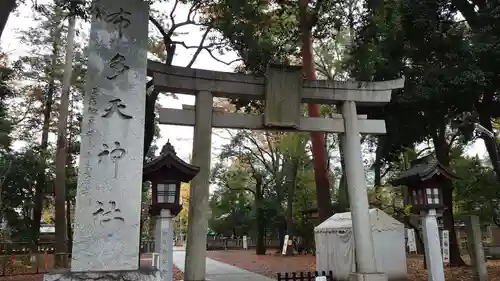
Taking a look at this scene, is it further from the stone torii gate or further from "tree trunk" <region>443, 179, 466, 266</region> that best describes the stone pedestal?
"tree trunk" <region>443, 179, 466, 266</region>

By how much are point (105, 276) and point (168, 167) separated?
10.5 ft

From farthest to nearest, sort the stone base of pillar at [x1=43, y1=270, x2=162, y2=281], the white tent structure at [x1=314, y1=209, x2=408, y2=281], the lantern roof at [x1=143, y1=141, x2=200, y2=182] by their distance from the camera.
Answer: the white tent structure at [x1=314, y1=209, x2=408, y2=281] < the lantern roof at [x1=143, y1=141, x2=200, y2=182] < the stone base of pillar at [x1=43, y1=270, x2=162, y2=281]

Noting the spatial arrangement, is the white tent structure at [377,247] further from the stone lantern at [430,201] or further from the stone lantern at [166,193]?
the stone lantern at [166,193]

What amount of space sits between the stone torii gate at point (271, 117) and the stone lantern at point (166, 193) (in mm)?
1201

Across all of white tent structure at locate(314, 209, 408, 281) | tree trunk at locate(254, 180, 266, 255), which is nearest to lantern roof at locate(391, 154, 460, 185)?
white tent structure at locate(314, 209, 408, 281)

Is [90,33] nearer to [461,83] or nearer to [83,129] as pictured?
[83,129]

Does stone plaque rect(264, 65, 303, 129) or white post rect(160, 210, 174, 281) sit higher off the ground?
stone plaque rect(264, 65, 303, 129)

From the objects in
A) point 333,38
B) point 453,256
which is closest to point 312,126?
point 333,38

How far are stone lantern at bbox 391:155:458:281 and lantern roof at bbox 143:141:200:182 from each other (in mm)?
5159

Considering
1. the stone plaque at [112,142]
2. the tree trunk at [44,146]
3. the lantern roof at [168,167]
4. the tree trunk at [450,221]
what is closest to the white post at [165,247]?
the lantern roof at [168,167]

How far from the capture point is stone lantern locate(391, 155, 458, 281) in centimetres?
859

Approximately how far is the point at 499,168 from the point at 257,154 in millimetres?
18004

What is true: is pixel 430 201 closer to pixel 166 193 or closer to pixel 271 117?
pixel 271 117

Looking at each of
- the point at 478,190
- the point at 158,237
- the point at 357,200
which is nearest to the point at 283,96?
the point at 357,200
